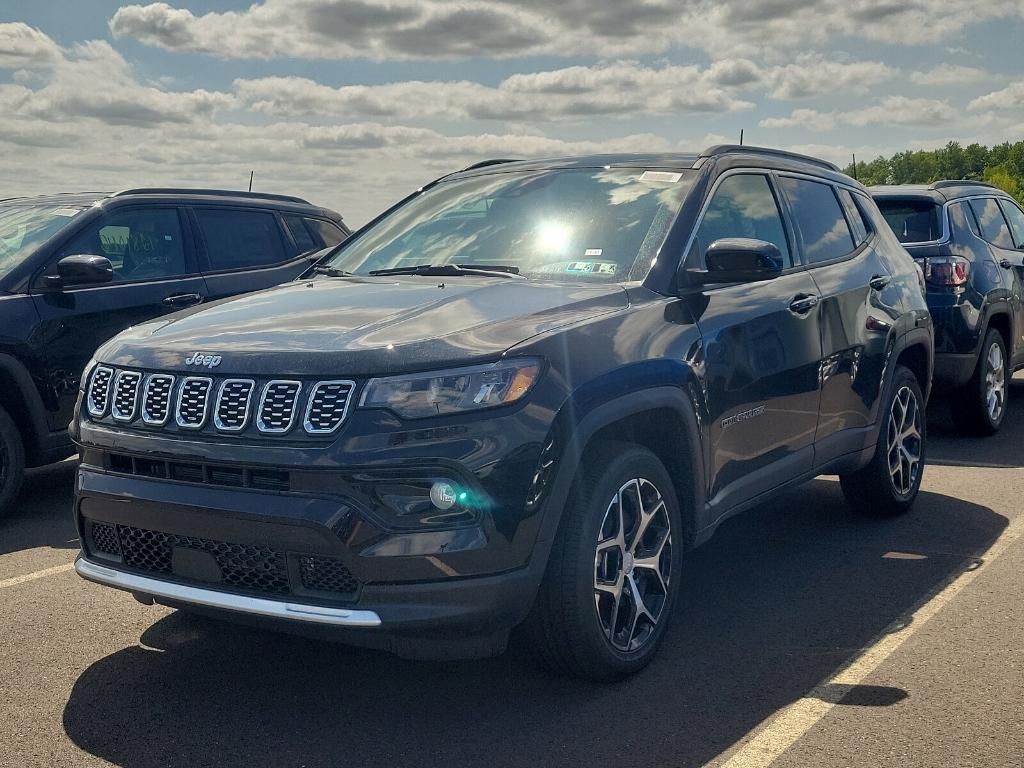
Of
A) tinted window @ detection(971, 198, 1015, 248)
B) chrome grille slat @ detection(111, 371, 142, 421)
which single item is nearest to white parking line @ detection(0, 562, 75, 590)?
chrome grille slat @ detection(111, 371, 142, 421)

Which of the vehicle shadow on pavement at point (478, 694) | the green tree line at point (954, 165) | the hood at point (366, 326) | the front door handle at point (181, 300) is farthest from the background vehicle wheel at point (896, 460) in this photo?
the green tree line at point (954, 165)

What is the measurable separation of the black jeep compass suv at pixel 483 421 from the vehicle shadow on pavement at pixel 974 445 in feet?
11.7

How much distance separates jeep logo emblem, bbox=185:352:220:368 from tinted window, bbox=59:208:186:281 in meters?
3.81

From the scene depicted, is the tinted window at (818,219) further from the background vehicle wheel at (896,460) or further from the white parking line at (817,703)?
the white parking line at (817,703)

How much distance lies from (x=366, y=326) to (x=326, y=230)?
545 centimetres

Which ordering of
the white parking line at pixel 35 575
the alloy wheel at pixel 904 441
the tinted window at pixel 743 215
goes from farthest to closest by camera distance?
the alloy wheel at pixel 904 441 → the white parking line at pixel 35 575 → the tinted window at pixel 743 215

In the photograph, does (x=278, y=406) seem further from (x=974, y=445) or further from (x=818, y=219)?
(x=974, y=445)

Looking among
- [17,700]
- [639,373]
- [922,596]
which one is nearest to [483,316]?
[639,373]

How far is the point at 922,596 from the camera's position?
5223mm

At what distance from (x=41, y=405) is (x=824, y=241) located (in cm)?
437

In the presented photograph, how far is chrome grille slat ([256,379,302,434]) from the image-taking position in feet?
11.9

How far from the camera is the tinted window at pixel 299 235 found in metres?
8.87

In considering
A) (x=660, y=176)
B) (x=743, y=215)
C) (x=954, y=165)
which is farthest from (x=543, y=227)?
(x=954, y=165)

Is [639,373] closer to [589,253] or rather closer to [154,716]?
[589,253]
